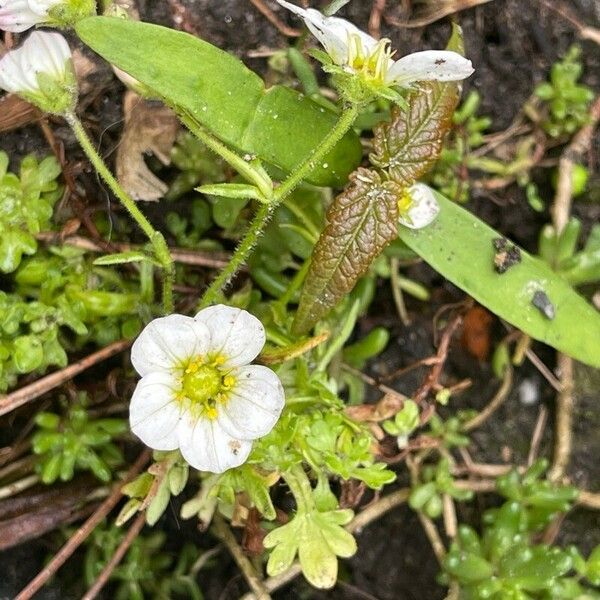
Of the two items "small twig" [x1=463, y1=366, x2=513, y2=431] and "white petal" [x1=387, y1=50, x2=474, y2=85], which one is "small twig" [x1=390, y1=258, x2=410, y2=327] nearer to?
"small twig" [x1=463, y1=366, x2=513, y2=431]

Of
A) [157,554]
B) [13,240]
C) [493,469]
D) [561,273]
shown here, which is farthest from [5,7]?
[493,469]

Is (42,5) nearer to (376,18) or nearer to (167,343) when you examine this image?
(167,343)

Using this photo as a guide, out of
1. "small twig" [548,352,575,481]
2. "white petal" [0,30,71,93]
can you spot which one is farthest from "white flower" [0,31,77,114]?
"small twig" [548,352,575,481]

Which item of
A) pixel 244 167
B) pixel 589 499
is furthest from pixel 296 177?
pixel 589 499

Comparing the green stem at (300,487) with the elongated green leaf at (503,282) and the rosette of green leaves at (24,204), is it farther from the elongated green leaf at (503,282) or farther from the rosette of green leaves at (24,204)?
the rosette of green leaves at (24,204)

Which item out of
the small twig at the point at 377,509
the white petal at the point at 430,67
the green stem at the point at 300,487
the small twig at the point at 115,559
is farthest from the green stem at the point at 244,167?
the small twig at the point at 377,509

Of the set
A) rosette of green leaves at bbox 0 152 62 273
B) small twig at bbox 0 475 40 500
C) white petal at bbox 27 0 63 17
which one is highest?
white petal at bbox 27 0 63 17
